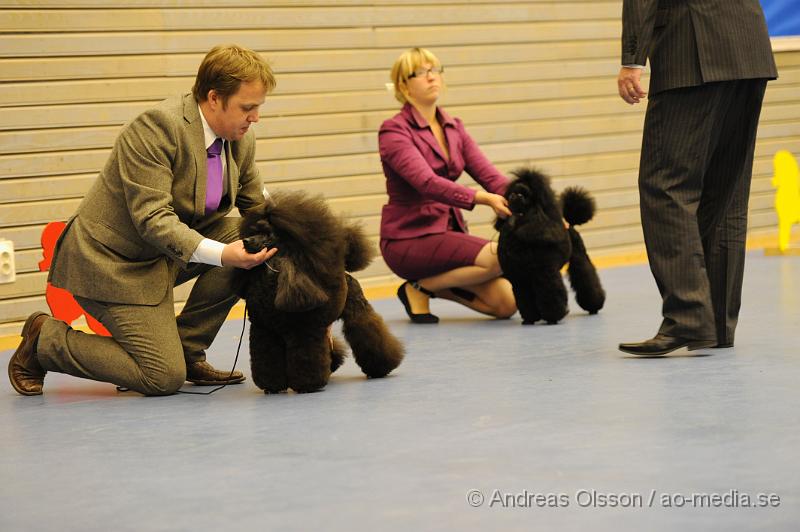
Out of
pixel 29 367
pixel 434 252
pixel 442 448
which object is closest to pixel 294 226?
pixel 442 448

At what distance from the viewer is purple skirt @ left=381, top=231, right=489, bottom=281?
464cm

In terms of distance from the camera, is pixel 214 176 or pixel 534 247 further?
pixel 534 247

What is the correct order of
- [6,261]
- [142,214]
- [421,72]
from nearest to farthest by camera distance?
[142,214] < [421,72] < [6,261]

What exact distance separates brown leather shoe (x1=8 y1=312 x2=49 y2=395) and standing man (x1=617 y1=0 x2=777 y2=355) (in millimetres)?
1729

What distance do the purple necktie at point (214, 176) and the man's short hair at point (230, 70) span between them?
6.8 inches

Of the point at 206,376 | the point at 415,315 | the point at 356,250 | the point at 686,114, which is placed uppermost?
the point at 686,114

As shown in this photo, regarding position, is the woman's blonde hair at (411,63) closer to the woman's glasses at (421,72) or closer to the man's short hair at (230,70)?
the woman's glasses at (421,72)

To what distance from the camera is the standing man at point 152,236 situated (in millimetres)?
3092

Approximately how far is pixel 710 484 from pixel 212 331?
1822 mm

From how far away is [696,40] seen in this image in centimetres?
327

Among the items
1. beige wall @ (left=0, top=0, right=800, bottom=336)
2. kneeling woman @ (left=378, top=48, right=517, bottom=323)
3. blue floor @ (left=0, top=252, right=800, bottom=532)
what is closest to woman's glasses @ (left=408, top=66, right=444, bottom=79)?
kneeling woman @ (left=378, top=48, right=517, bottom=323)

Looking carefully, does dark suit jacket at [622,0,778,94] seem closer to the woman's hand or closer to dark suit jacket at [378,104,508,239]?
the woman's hand

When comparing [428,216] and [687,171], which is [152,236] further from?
[428,216]

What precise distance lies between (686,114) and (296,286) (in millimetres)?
1255
